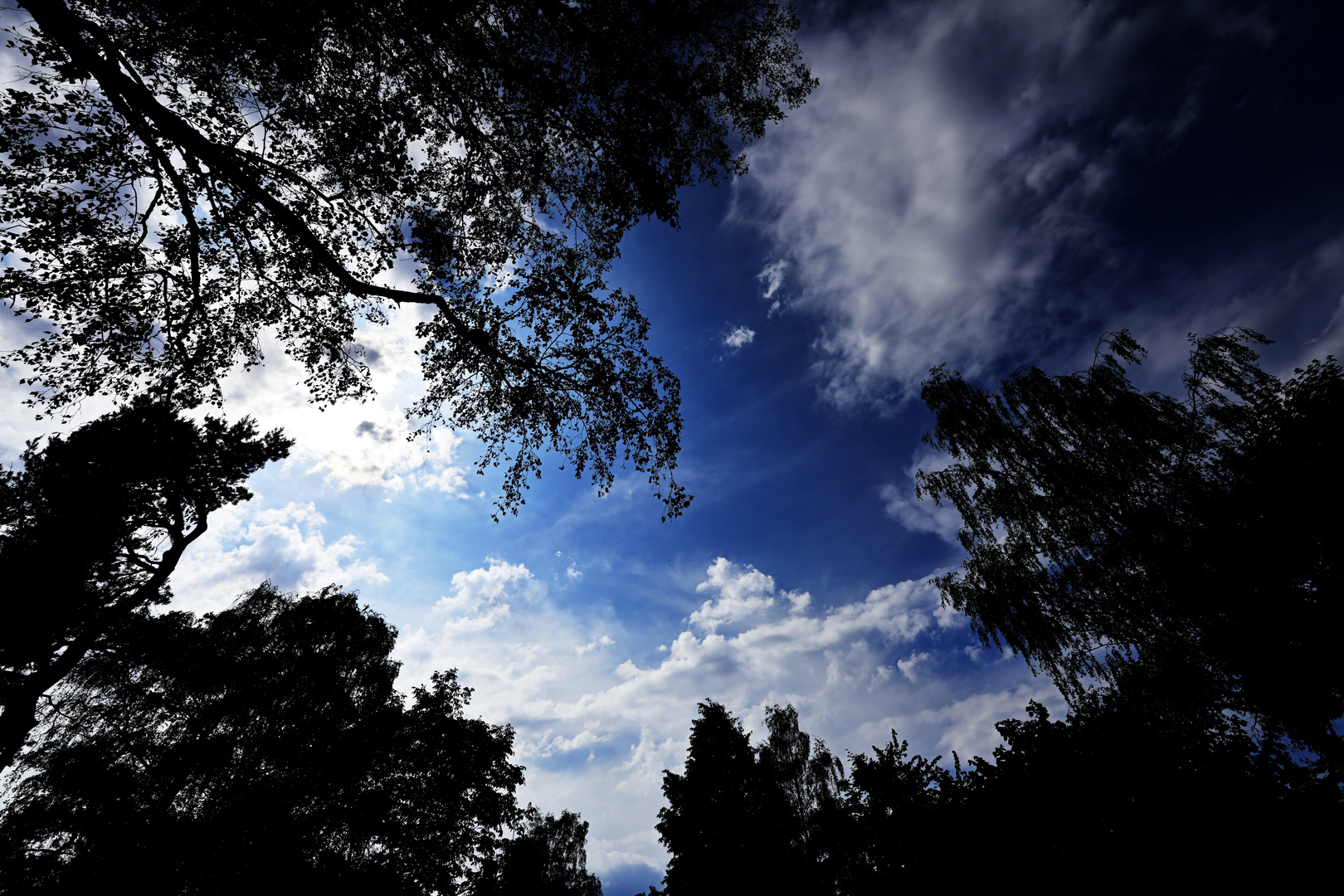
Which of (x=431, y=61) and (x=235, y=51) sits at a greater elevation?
(x=431, y=61)

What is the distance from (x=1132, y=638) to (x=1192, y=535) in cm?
392

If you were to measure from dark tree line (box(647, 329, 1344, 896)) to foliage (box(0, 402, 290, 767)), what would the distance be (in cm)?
2124

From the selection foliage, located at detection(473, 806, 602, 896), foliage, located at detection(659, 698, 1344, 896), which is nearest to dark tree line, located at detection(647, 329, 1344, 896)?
foliage, located at detection(659, 698, 1344, 896)

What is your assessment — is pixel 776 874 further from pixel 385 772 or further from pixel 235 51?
pixel 235 51

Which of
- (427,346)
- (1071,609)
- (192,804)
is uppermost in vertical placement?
(427,346)

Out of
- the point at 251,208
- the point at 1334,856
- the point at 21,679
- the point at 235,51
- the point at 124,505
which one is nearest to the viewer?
the point at 1334,856

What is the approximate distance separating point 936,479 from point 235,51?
2093 cm

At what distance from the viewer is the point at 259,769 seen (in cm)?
1532

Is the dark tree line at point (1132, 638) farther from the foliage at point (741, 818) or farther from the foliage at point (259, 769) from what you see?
the foliage at point (259, 769)

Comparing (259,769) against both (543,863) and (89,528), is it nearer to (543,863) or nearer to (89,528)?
(89,528)

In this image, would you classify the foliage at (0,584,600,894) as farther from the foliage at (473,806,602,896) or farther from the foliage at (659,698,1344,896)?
the foliage at (659,698,1344,896)

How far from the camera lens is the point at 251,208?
25.5 feet

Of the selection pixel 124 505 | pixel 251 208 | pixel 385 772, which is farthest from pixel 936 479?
pixel 124 505

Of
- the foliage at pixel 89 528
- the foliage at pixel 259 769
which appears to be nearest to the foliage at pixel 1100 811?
the foliage at pixel 259 769
